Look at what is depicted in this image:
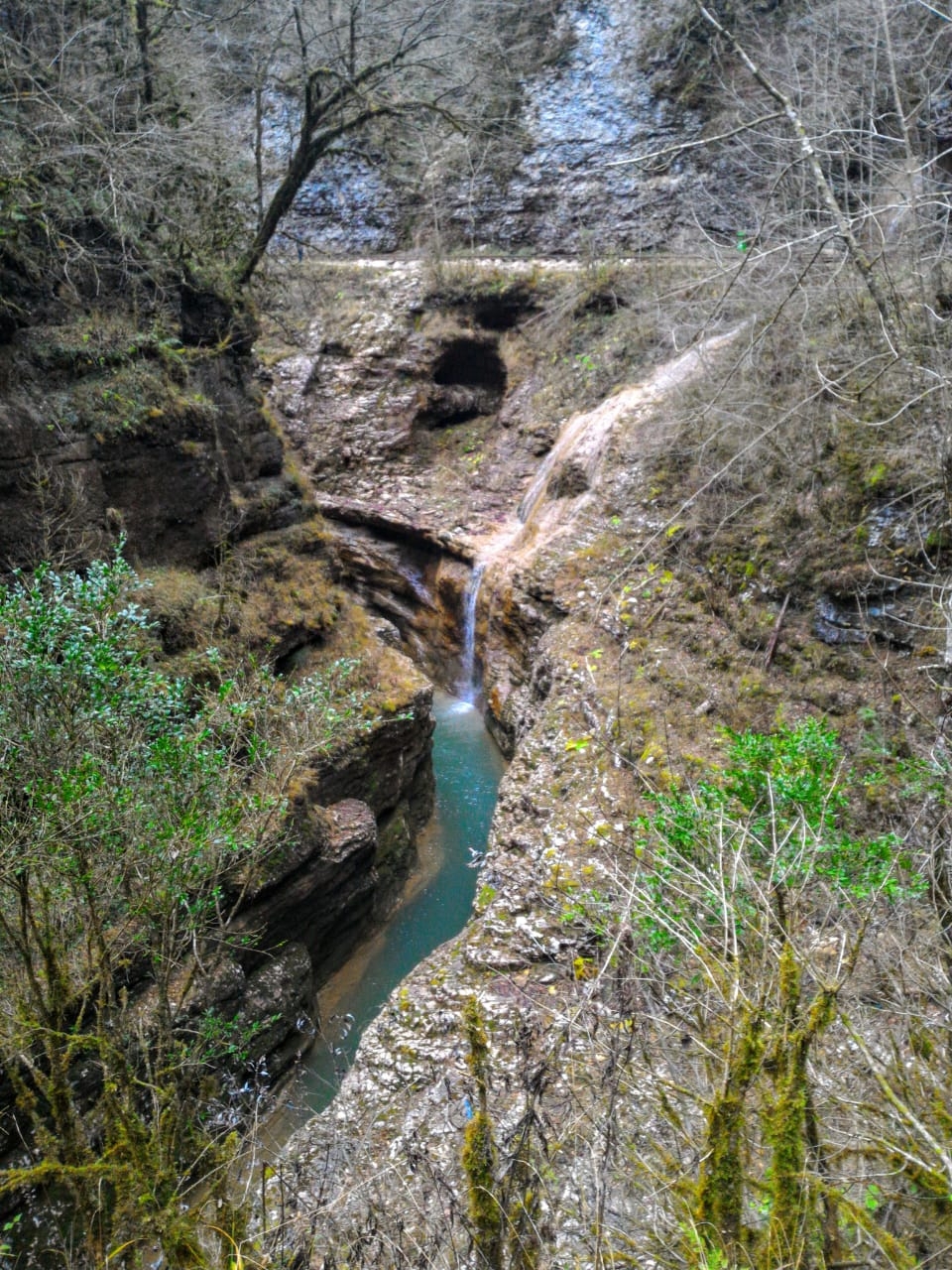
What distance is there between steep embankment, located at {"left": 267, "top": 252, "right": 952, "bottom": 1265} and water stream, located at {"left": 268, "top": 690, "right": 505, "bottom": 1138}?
952 millimetres

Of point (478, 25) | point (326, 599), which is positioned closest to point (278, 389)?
point (326, 599)

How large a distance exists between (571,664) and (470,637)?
5.19m

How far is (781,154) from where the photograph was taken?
502 inches

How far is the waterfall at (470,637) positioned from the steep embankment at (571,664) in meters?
0.29

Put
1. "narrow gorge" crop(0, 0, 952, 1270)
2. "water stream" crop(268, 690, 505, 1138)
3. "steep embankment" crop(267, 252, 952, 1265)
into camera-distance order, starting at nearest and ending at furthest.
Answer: "narrow gorge" crop(0, 0, 952, 1270), "steep embankment" crop(267, 252, 952, 1265), "water stream" crop(268, 690, 505, 1138)

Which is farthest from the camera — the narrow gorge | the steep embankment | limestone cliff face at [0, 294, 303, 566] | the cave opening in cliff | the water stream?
the cave opening in cliff

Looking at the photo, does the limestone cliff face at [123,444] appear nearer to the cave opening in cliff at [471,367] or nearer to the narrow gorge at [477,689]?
the narrow gorge at [477,689]

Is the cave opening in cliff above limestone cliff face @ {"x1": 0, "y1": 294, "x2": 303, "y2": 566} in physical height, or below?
above

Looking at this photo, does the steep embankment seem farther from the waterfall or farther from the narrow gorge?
the waterfall

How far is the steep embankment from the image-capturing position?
12.4ft

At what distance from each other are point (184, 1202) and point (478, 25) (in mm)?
25694

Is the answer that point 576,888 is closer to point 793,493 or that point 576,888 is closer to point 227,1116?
point 227,1116

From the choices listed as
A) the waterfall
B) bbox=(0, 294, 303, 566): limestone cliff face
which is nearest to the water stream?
the waterfall

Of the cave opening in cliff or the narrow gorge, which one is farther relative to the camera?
the cave opening in cliff
